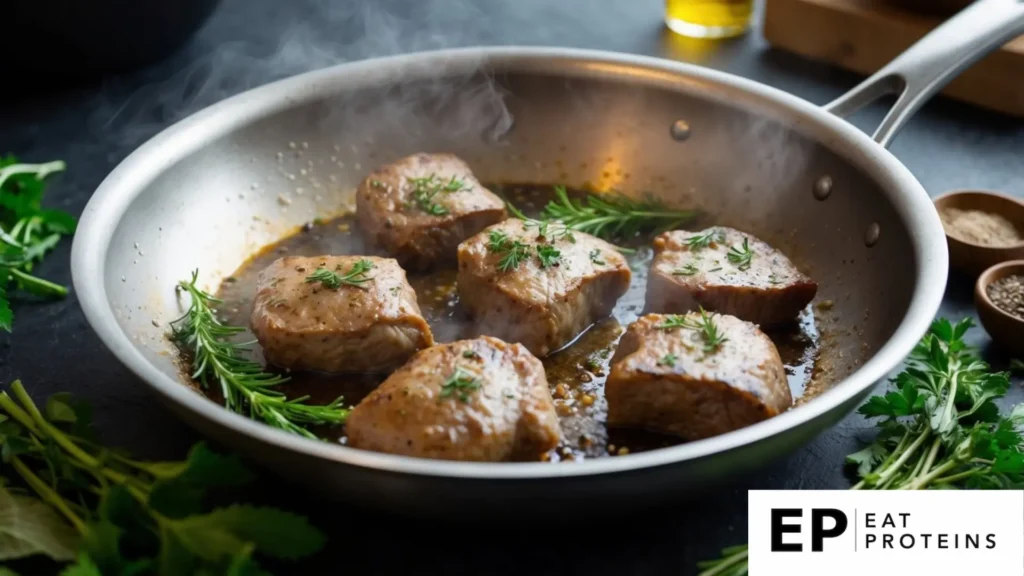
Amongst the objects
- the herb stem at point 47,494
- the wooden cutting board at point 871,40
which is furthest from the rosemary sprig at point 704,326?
the wooden cutting board at point 871,40

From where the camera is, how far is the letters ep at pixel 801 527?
1.92 metres

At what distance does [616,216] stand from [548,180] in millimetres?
366

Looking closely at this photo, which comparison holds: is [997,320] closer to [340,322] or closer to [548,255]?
[548,255]

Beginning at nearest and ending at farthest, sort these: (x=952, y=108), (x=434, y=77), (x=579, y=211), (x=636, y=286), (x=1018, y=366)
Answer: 1. (x=1018, y=366)
2. (x=636, y=286)
3. (x=579, y=211)
4. (x=434, y=77)
5. (x=952, y=108)

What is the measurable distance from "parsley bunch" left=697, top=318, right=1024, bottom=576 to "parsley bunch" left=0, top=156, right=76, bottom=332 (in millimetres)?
1935

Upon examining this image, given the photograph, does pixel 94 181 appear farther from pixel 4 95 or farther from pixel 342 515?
pixel 342 515

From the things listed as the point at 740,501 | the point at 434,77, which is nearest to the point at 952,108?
the point at 434,77

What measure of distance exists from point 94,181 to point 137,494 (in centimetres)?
174

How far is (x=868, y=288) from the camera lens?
2.60 meters

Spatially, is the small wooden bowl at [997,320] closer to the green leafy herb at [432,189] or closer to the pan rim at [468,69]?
the pan rim at [468,69]

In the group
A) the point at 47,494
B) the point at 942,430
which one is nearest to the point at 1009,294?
the point at 942,430

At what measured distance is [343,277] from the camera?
250 cm

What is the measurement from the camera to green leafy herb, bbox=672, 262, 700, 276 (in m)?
2.59

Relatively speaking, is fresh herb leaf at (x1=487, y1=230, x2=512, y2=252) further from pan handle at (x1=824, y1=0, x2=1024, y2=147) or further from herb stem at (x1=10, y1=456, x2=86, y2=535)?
herb stem at (x1=10, y1=456, x2=86, y2=535)
